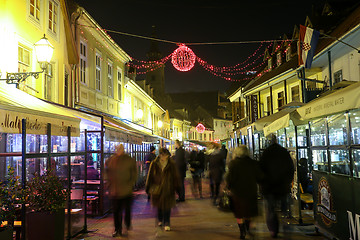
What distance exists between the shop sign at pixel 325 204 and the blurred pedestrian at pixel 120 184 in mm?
3948

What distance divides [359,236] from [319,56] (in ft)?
39.1

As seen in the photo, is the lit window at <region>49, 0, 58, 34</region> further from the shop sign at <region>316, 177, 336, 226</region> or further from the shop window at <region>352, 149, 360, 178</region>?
the shop window at <region>352, 149, 360, 178</region>

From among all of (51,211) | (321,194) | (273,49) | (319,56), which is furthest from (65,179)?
(273,49)

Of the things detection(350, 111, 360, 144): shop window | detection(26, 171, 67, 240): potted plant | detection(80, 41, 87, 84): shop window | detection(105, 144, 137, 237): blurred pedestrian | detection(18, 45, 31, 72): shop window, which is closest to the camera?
detection(26, 171, 67, 240): potted plant

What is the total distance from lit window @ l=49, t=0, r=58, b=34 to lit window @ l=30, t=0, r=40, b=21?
3.29 feet

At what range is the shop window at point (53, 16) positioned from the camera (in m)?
13.7

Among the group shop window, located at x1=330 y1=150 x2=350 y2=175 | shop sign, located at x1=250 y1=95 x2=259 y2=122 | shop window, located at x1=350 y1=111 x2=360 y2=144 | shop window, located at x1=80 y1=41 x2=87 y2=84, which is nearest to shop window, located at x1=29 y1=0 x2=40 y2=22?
shop window, located at x1=80 y1=41 x2=87 y2=84

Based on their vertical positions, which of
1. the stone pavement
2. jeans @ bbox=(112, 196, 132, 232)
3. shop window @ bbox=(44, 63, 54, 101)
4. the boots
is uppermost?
shop window @ bbox=(44, 63, 54, 101)

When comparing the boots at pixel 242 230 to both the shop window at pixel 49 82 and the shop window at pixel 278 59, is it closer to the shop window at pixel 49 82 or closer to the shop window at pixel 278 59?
the shop window at pixel 49 82

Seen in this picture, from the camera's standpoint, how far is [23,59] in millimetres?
11891

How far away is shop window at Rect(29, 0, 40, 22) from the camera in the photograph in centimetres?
1216

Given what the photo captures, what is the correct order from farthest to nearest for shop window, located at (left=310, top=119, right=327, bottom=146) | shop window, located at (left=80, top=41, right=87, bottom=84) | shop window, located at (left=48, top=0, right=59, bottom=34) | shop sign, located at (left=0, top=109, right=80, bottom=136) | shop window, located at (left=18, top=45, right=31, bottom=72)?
shop window, located at (left=80, top=41, right=87, bottom=84), shop window, located at (left=48, top=0, right=59, bottom=34), shop window, located at (left=18, top=45, right=31, bottom=72), shop window, located at (left=310, top=119, right=327, bottom=146), shop sign, located at (left=0, top=109, right=80, bottom=136)

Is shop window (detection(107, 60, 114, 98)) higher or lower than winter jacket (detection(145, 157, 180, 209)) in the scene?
higher

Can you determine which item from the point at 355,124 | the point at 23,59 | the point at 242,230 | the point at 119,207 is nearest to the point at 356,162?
the point at 355,124
